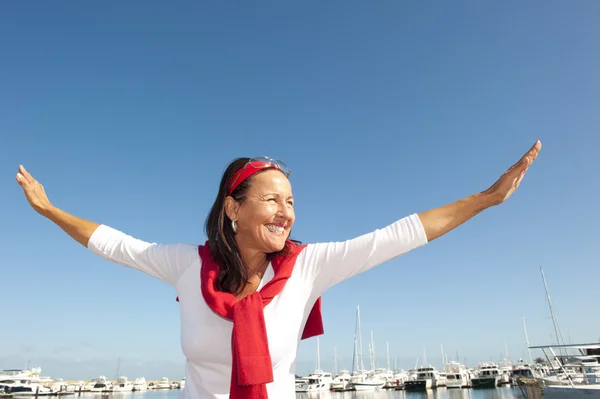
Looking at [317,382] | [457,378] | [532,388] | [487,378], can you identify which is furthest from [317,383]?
[532,388]

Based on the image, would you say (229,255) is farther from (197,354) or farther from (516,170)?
(516,170)

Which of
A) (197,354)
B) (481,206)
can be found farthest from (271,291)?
(481,206)

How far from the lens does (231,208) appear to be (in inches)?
89.5

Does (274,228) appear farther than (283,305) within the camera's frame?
Yes

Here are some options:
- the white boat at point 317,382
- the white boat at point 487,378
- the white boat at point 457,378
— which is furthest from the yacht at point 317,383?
the white boat at point 487,378

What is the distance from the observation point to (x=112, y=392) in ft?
286

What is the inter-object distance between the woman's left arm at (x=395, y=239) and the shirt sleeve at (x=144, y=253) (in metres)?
0.63

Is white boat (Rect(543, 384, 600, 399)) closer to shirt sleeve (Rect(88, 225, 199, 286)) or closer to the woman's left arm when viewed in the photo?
the woman's left arm

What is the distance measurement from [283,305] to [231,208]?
0.62m

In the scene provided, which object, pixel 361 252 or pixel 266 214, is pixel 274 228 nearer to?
pixel 266 214

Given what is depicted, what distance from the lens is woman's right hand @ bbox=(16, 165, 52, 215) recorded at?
8.23 ft

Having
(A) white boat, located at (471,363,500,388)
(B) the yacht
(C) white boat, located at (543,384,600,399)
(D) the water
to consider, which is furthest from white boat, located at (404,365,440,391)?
(C) white boat, located at (543,384,600,399)

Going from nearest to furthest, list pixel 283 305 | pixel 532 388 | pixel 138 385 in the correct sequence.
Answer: pixel 283 305
pixel 532 388
pixel 138 385

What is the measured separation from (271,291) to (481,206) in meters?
1.09
